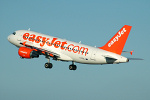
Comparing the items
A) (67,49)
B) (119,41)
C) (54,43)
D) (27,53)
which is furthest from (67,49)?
(119,41)

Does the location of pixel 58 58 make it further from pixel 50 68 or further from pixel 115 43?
pixel 115 43

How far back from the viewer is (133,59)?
79938mm

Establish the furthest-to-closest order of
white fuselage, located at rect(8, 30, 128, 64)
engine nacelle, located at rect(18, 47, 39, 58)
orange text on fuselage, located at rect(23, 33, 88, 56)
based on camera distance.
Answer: engine nacelle, located at rect(18, 47, 39, 58)
orange text on fuselage, located at rect(23, 33, 88, 56)
white fuselage, located at rect(8, 30, 128, 64)

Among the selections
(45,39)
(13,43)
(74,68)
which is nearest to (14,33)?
(13,43)

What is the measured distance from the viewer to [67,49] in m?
84.7

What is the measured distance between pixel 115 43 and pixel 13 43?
918 inches

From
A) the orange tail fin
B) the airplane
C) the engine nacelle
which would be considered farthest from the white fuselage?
the engine nacelle

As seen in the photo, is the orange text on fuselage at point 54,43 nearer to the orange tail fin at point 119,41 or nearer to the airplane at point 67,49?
the airplane at point 67,49

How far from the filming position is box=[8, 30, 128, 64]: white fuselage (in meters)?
80.2

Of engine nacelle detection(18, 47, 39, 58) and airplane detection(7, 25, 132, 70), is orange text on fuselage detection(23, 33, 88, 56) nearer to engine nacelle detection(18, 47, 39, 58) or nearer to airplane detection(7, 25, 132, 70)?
airplane detection(7, 25, 132, 70)

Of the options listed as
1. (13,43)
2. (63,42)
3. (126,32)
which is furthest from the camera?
(13,43)

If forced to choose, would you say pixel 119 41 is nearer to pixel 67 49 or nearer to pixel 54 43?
pixel 67 49

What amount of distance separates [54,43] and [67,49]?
10.2ft

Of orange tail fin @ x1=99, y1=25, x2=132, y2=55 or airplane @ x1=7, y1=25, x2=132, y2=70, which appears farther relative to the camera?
airplane @ x1=7, y1=25, x2=132, y2=70
